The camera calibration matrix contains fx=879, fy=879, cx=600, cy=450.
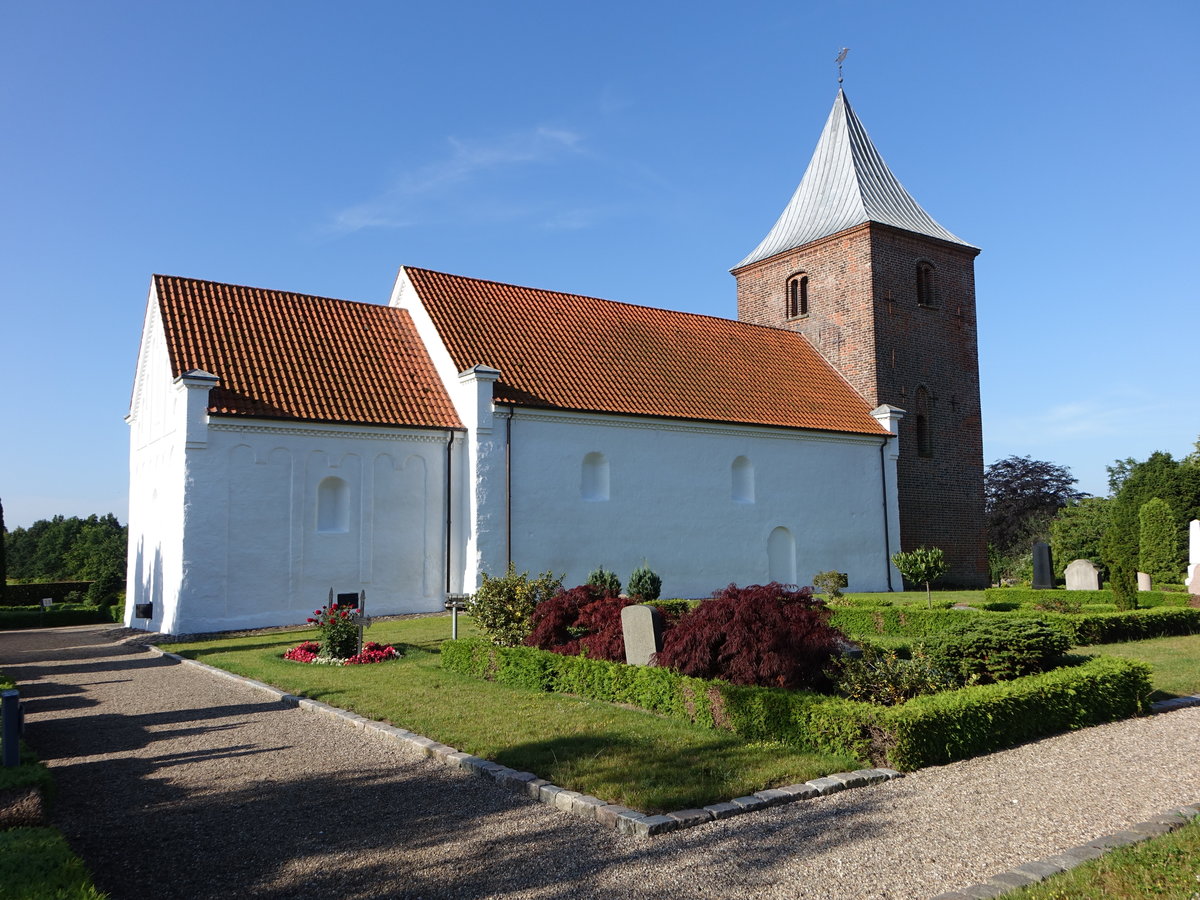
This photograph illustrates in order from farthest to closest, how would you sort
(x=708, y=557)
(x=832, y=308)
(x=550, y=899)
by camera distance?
(x=832, y=308) < (x=708, y=557) < (x=550, y=899)

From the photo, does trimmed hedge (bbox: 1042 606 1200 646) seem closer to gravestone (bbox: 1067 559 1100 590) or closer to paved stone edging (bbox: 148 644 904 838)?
gravestone (bbox: 1067 559 1100 590)

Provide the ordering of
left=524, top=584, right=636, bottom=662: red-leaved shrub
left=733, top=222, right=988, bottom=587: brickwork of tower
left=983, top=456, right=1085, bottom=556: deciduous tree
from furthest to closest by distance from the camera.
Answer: left=983, top=456, right=1085, bottom=556: deciduous tree, left=733, top=222, right=988, bottom=587: brickwork of tower, left=524, top=584, right=636, bottom=662: red-leaved shrub

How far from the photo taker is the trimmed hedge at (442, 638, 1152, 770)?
6.54 metres

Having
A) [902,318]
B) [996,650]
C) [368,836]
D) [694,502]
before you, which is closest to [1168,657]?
[996,650]

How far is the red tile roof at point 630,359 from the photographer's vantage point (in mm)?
20141

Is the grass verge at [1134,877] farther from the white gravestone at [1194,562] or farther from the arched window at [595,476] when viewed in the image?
the arched window at [595,476]

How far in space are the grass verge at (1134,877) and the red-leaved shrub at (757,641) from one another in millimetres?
3779

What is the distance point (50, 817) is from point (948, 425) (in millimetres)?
25577

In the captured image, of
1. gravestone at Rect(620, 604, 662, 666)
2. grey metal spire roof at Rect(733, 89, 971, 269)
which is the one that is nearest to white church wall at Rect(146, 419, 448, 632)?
gravestone at Rect(620, 604, 662, 666)

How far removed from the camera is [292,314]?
1992 cm

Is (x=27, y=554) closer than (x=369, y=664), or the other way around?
(x=369, y=664)

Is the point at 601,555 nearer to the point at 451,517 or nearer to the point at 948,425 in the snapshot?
the point at 451,517

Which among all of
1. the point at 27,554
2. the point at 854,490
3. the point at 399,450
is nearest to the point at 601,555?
the point at 399,450

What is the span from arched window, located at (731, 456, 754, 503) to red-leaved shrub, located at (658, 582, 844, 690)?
42.4 ft
